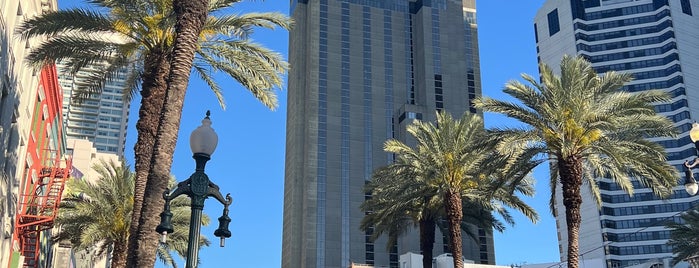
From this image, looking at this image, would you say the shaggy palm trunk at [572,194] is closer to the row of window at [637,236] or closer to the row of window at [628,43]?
the row of window at [637,236]

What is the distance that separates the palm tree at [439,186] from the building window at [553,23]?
14740 centimetres

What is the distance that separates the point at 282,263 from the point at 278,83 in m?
131

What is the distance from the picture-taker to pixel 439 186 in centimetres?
3997

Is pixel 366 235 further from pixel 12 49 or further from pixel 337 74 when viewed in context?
pixel 12 49

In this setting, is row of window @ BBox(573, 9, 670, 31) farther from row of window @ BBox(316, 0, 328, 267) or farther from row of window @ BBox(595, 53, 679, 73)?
row of window @ BBox(316, 0, 328, 267)

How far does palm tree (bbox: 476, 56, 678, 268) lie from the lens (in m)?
29.7

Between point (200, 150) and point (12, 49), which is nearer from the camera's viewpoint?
point (200, 150)

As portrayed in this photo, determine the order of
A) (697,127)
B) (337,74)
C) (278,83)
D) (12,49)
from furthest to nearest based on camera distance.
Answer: (337,74)
(12,49)
(278,83)
(697,127)

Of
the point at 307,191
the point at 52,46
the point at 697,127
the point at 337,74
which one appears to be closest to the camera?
the point at 697,127

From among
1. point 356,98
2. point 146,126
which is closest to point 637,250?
point 356,98

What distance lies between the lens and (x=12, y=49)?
31328 millimetres

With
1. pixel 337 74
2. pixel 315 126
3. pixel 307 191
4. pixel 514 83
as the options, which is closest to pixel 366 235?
pixel 307 191

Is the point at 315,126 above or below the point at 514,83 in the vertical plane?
above

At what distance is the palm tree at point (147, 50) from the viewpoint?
22.9 m
